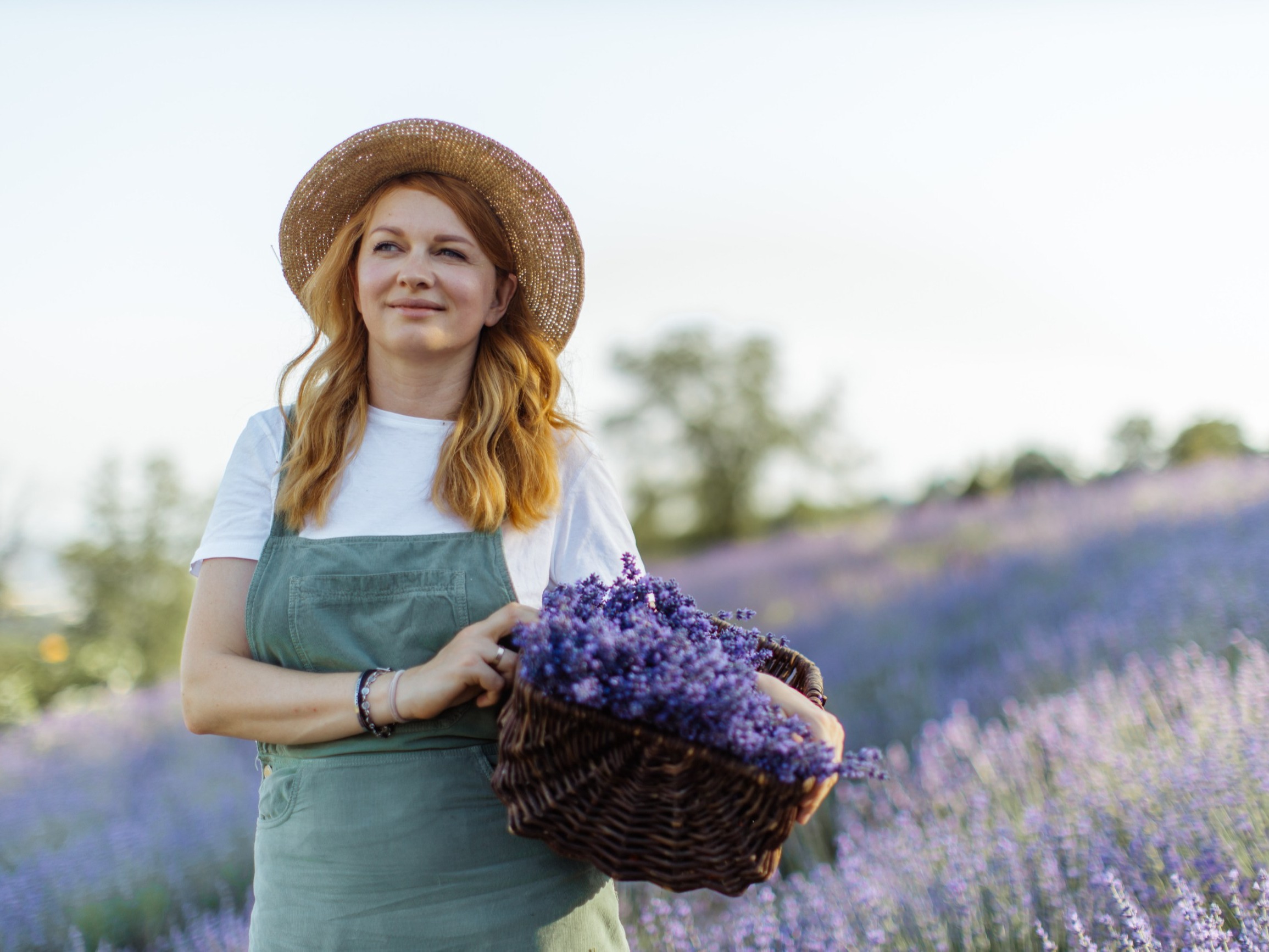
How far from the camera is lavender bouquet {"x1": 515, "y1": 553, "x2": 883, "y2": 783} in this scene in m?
1.20

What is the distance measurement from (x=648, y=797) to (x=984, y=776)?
2.45m

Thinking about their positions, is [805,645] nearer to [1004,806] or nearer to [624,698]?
[1004,806]

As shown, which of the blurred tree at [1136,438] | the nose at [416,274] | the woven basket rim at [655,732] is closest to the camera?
the woven basket rim at [655,732]

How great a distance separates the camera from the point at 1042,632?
4.92m

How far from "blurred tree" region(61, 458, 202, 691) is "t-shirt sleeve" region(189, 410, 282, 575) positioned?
8675 millimetres

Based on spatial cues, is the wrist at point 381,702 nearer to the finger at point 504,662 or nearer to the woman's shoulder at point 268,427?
the finger at point 504,662

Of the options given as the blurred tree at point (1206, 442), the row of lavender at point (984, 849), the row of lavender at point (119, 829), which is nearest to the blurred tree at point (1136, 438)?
the blurred tree at point (1206, 442)

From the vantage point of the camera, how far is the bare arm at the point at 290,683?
1407 millimetres

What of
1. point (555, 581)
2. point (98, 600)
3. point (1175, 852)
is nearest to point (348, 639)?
point (555, 581)

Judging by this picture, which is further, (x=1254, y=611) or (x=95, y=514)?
(x=95, y=514)

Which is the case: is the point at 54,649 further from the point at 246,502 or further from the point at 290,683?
the point at 290,683

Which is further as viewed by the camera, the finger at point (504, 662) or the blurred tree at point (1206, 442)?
the blurred tree at point (1206, 442)

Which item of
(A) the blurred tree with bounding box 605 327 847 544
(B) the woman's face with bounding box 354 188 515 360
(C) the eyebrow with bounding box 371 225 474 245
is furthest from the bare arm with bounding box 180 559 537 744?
(A) the blurred tree with bounding box 605 327 847 544

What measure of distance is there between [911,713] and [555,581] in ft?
11.6
